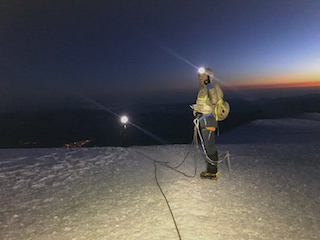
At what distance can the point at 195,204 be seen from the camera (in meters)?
5.89

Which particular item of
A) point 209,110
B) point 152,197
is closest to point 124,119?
point 209,110

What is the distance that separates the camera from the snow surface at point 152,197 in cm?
485

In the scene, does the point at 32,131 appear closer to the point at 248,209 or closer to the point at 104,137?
the point at 104,137

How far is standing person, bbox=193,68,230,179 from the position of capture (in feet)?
22.7

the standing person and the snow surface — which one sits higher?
the standing person

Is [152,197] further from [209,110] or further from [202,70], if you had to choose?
[202,70]

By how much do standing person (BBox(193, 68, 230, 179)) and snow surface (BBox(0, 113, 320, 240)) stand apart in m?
0.63

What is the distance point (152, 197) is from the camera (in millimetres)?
6277

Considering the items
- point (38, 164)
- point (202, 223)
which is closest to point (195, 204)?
point (202, 223)

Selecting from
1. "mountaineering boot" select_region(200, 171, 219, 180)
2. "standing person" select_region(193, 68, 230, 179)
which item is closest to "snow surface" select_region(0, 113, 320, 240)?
"mountaineering boot" select_region(200, 171, 219, 180)

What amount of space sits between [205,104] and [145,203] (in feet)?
9.06

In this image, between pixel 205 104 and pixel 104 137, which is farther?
pixel 104 137

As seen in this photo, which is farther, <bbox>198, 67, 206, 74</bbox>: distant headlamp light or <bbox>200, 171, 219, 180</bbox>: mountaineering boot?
A: <bbox>200, 171, 219, 180</bbox>: mountaineering boot

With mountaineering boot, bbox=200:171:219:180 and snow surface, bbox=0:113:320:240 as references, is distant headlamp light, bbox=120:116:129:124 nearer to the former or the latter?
snow surface, bbox=0:113:320:240
